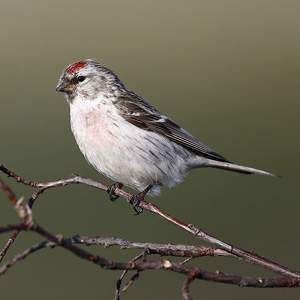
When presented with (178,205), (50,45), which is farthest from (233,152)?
(50,45)

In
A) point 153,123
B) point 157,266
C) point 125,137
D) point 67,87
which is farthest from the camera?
point 153,123

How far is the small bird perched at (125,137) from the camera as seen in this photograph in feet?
14.0

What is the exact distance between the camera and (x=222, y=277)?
76.9 inches

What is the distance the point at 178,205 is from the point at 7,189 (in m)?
6.00

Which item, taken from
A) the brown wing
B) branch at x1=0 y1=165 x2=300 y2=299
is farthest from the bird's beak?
branch at x1=0 y1=165 x2=300 y2=299

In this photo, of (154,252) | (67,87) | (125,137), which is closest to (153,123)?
(125,137)

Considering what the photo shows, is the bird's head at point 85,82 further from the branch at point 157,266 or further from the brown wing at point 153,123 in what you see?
the branch at point 157,266

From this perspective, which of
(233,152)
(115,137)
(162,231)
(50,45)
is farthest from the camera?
(50,45)

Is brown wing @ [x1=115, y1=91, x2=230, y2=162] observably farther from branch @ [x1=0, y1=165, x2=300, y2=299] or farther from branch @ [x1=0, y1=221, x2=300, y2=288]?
branch @ [x1=0, y1=221, x2=300, y2=288]

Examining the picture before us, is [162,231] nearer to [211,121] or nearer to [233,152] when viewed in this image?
[233,152]

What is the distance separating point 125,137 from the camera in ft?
14.2

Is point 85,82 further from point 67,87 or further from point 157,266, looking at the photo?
point 157,266

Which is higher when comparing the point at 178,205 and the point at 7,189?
the point at 7,189

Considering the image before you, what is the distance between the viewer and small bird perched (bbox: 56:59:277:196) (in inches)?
169
